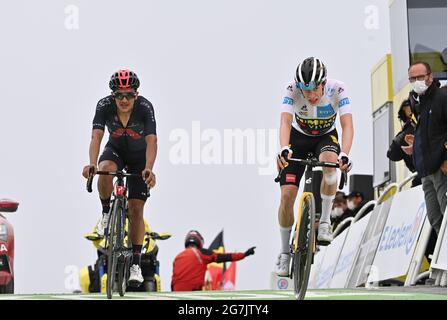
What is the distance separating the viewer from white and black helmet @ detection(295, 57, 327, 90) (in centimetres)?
1095

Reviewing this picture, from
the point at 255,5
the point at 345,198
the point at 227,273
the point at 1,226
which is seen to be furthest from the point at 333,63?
the point at 1,226

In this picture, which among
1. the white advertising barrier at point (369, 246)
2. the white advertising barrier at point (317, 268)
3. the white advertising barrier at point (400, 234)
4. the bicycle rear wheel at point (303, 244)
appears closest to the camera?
the bicycle rear wheel at point (303, 244)

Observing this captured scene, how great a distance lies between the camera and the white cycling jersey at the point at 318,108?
11.7 metres

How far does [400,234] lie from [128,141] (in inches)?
162

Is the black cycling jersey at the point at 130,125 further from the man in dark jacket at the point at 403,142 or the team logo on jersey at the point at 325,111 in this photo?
the man in dark jacket at the point at 403,142

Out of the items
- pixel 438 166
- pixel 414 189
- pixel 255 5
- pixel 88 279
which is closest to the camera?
pixel 438 166

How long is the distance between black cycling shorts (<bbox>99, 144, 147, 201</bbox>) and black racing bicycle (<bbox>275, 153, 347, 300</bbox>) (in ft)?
6.73

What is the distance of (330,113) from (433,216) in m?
2.09

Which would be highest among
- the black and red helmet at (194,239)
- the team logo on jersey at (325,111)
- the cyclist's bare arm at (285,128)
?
the team logo on jersey at (325,111)

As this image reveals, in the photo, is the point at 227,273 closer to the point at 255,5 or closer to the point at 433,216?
the point at 433,216

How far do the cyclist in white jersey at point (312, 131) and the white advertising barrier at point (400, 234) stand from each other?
3.00m

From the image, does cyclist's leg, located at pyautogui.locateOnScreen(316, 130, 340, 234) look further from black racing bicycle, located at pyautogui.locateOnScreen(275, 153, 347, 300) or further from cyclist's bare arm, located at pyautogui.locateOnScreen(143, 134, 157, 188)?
cyclist's bare arm, located at pyautogui.locateOnScreen(143, 134, 157, 188)

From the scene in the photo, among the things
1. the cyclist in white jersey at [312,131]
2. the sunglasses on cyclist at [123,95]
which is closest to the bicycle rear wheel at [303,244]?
the cyclist in white jersey at [312,131]

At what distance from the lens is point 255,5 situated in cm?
7794
